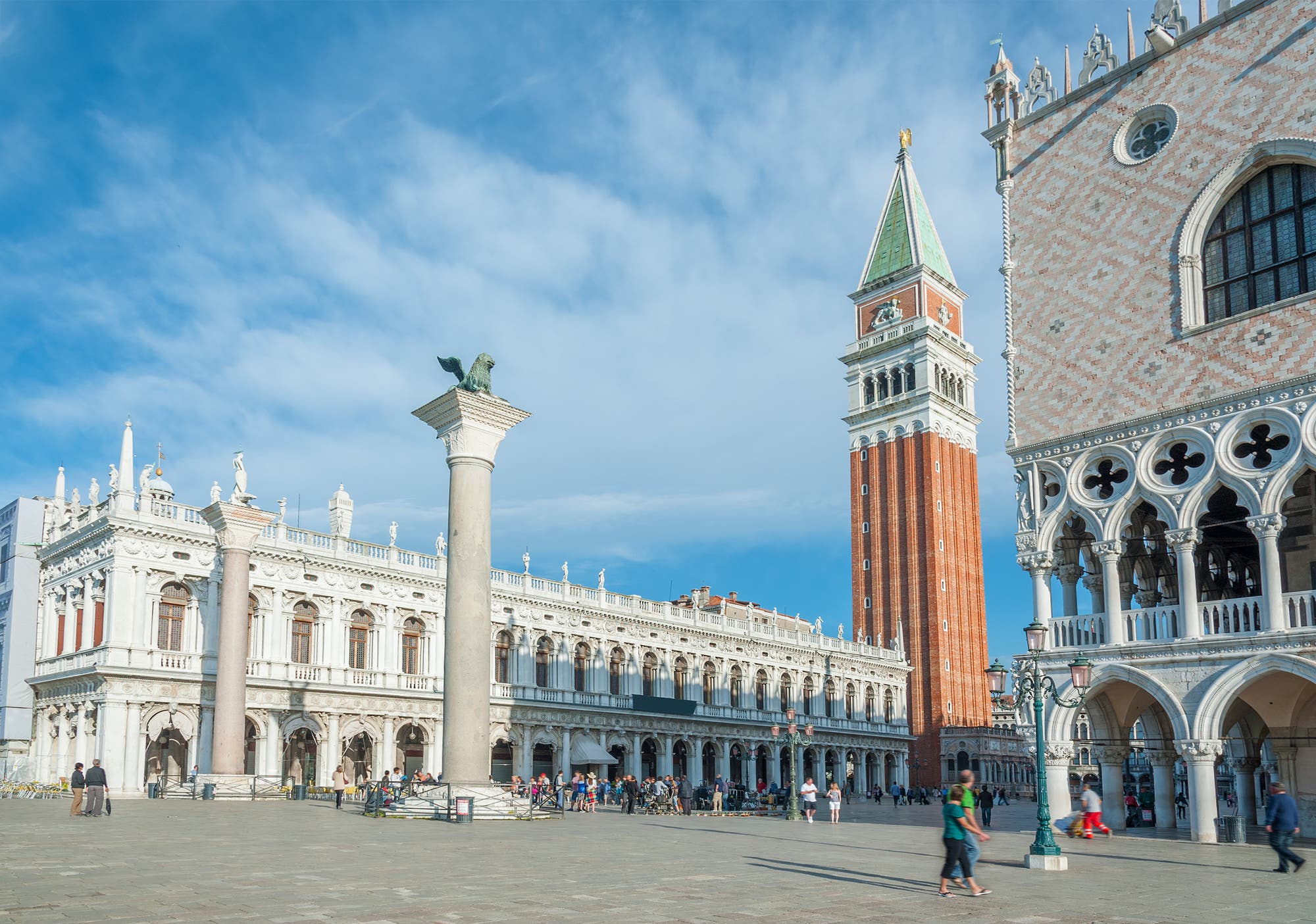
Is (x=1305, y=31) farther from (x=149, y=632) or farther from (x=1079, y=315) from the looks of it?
(x=149, y=632)

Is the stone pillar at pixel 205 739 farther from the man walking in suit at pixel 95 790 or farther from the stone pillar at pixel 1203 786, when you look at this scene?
the stone pillar at pixel 1203 786

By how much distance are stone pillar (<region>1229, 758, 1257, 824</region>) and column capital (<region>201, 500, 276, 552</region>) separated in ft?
93.7

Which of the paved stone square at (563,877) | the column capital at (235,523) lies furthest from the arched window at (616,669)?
the paved stone square at (563,877)

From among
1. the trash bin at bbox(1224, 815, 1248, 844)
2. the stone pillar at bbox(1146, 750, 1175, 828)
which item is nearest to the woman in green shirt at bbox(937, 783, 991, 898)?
the trash bin at bbox(1224, 815, 1248, 844)

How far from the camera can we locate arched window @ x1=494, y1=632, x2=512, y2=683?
5238 centimetres

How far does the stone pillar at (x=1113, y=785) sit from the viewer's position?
1069 inches

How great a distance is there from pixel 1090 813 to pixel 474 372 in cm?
1642

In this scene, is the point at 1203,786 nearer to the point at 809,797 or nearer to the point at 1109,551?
the point at 1109,551

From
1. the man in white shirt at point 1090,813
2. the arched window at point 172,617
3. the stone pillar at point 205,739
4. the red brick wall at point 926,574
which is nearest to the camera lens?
the man in white shirt at point 1090,813

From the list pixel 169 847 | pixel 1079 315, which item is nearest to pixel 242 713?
pixel 169 847

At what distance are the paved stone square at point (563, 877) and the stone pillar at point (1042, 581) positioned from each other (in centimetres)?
497

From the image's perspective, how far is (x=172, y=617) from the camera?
4266 cm

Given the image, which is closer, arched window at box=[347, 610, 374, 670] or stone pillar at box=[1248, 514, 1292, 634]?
stone pillar at box=[1248, 514, 1292, 634]

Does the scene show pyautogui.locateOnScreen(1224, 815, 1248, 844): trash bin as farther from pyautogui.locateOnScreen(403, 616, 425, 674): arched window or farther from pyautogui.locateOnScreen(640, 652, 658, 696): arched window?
pyautogui.locateOnScreen(640, 652, 658, 696): arched window
